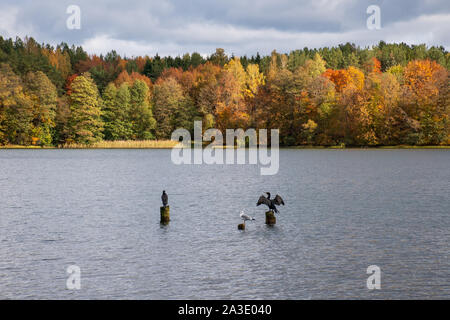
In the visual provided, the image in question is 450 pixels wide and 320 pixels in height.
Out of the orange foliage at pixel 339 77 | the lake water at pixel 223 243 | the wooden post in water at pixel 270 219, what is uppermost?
the orange foliage at pixel 339 77

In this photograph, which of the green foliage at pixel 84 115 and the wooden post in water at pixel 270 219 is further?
the green foliage at pixel 84 115

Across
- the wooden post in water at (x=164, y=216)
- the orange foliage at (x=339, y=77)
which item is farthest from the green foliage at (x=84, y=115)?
the wooden post in water at (x=164, y=216)

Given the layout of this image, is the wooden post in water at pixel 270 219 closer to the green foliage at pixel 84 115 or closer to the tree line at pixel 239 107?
the tree line at pixel 239 107

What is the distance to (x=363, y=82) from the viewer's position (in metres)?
143

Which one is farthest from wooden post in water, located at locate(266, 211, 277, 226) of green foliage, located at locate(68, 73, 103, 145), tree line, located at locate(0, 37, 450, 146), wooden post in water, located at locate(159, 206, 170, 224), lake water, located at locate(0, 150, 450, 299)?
green foliage, located at locate(68, 73, 103, 145)

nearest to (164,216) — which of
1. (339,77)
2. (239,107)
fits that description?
(239,107)

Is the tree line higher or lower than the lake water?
higher

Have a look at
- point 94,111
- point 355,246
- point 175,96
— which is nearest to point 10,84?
point 94,111

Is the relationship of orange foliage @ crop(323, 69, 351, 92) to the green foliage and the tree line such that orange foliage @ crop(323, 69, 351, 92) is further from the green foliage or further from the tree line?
the green foliage

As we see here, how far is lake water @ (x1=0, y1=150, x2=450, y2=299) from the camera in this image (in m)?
19.1

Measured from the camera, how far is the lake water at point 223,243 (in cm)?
1914

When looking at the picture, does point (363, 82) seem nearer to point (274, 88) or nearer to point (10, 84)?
point (274, 88)
